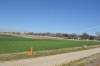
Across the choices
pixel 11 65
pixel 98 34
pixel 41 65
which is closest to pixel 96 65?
pixel 41 65

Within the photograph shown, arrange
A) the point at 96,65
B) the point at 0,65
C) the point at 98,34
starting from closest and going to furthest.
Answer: the point at 0,65 < the point at 96,65 < the point at 98,34

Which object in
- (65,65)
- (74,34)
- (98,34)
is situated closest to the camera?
(65,65)

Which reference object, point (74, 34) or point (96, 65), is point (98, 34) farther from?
point (96, 65)

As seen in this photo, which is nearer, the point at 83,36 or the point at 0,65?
the point at 0,65

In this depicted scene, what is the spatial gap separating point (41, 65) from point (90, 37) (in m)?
135

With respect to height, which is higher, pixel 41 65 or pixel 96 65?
pixel 41 65

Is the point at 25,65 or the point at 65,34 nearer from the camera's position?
the point at 25,65

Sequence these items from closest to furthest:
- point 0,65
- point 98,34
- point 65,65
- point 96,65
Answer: point 0,65
point 65,65
point 96,65
point 98,34

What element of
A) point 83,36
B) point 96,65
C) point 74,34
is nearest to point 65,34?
point 74,34

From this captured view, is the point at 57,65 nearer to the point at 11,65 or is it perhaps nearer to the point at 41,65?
the point at 41,65

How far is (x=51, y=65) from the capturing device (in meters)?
9.72

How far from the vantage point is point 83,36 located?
14450cm

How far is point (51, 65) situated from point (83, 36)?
140 metres

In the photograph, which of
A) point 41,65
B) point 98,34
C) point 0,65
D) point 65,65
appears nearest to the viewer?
point 0,65
